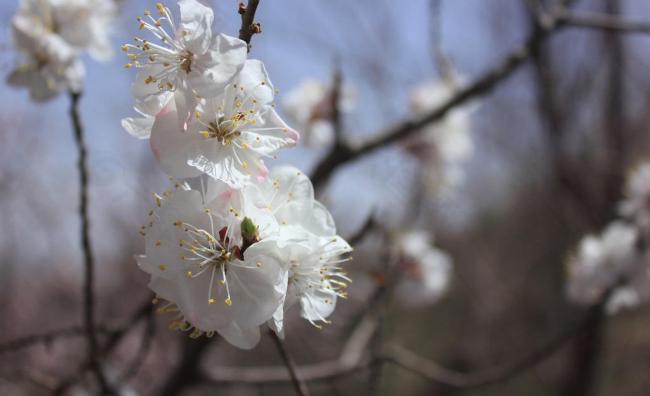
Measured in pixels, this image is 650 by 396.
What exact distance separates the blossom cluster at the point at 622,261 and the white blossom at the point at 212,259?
4.16 feet

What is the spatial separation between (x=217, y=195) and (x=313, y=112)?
46.4 inches

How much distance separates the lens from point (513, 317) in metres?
4.05

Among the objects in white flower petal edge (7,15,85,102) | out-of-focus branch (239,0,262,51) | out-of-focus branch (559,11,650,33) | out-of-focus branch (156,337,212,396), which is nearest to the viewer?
out-of-focus branch (239,0,262,51)

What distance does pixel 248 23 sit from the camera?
535 mm

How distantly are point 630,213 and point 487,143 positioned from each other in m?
2.79

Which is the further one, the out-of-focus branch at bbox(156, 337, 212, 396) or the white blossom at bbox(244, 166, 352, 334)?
the out-of-focus branch at bbox(156, 337, 212, 396)

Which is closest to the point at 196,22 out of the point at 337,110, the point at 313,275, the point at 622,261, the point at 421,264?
the point at 313,275

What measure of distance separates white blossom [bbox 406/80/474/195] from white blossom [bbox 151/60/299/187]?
1364mm

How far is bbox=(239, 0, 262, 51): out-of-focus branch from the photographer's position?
0.52 metres

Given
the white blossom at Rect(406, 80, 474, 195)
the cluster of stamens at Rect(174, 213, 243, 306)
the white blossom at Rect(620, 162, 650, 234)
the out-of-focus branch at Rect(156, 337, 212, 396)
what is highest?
the white blossom at Rect(620, 162, 650, 234)

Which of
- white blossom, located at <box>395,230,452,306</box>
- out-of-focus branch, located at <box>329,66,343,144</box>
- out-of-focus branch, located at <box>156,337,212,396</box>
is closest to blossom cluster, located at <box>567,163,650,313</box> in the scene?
white blossom, located at <box>395,230,452,306</box>

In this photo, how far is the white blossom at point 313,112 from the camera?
171cm

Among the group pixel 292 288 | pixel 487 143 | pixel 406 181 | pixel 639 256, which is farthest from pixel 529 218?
pixel 292 288

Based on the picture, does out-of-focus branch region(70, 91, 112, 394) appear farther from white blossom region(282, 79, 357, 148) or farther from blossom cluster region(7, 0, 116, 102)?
white blossom region(282, 79, 357, 148)
